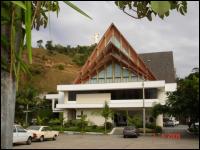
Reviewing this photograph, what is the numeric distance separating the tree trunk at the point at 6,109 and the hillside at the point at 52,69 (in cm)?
8555

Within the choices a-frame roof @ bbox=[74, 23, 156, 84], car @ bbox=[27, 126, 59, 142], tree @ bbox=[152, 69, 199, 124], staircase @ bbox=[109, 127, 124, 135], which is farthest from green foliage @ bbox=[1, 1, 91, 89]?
a-frame roof @ bbox=[74, 23, 156, 84]

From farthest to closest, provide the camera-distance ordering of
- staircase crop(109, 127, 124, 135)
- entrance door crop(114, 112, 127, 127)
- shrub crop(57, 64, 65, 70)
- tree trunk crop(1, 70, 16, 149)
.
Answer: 1. shrub crop(57, 64, 65, 70)
2. entrance door crop(114, 112, 127, 127)
3. staircase crop(109, 127, 124, 135)
4. tree trunk crop(1, 70, 16, 149)

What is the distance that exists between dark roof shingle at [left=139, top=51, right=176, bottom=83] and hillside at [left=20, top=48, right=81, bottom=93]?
1082 inches

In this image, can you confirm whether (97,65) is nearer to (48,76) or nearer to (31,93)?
(31,93)

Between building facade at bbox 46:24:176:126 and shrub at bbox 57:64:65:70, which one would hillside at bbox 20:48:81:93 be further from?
building facade at bbox 46:24:176:126

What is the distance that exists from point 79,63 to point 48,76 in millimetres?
12263

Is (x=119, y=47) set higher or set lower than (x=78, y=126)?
higher

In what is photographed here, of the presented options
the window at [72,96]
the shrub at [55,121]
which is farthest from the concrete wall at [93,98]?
the shrub at [55,121]

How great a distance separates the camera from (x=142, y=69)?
176 feet

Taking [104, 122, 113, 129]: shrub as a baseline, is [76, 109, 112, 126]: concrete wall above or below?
above

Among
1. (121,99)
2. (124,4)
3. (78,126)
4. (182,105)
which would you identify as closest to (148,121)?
(121,99)

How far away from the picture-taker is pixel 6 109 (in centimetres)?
148

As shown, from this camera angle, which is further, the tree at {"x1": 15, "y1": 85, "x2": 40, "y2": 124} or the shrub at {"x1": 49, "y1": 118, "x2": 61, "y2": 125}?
the tree at {"x1": 15, "y1": 85, "x2": 40, "y2": 124}

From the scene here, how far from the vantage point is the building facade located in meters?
52.0
